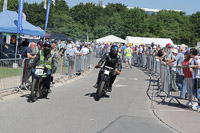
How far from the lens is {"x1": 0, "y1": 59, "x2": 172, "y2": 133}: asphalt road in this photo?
6.62 m

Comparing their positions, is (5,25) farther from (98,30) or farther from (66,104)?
(98,30)

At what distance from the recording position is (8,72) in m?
10.6

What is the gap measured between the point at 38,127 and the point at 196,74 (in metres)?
5.08

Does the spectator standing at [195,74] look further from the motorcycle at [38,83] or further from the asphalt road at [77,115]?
the motorcycle at [38,83]

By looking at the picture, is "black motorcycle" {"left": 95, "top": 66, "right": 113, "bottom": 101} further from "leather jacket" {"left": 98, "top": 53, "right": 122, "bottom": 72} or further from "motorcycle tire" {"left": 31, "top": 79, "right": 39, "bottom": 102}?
"motorcycle tire" {"left": 31, "top": 79, "right": 39, "bottom": 102}

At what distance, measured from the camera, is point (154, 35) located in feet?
313

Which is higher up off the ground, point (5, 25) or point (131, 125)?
point (5, 25)

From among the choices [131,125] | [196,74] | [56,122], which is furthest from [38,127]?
[196,74]

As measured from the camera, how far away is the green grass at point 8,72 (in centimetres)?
1017

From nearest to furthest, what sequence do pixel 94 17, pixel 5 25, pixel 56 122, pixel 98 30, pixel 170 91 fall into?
pixel 56 122
pixel 170 91
pixel 5 25
pixel 98 30
pixel 94 17

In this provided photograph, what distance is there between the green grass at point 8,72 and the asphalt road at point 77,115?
3.16 feet

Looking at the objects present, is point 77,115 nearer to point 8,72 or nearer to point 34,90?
point 34,90

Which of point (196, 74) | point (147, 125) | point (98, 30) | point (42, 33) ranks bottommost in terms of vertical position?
point (147, 125)

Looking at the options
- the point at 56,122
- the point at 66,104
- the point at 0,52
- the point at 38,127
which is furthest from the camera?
the point at 0,52
